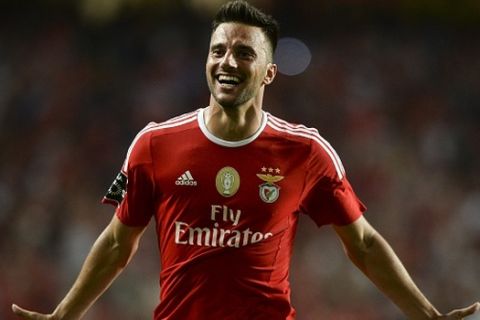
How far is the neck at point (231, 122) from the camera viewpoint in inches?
145

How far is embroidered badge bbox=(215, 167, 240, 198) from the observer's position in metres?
3.63

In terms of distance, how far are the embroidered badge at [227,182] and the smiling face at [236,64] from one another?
26 cm

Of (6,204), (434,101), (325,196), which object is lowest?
(6,204)

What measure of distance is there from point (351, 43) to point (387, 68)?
2.00 ft

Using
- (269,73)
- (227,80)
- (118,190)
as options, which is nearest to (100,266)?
(118,190)

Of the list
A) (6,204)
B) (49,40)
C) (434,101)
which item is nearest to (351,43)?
(434,101)

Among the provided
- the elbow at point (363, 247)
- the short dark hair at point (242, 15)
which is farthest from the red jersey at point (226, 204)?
the short dark hair at point (242, 15)

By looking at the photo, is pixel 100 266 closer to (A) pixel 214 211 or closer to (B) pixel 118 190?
(B) pixel 118 190

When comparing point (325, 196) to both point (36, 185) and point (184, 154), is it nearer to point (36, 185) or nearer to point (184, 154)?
point (184, 154)

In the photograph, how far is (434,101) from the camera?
392 inches

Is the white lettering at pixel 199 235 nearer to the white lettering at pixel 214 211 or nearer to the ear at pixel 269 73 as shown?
the white lettering at pixel 214 211

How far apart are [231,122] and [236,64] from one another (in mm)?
228

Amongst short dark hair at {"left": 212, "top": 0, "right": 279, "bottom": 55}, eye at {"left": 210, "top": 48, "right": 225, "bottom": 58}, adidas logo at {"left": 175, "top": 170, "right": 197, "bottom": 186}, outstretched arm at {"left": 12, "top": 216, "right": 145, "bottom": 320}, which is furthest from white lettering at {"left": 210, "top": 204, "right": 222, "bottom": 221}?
short dark hair at {"left": 212, "top": 0, "right": 279, "bottom": 55}

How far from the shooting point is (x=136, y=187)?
3.69m
